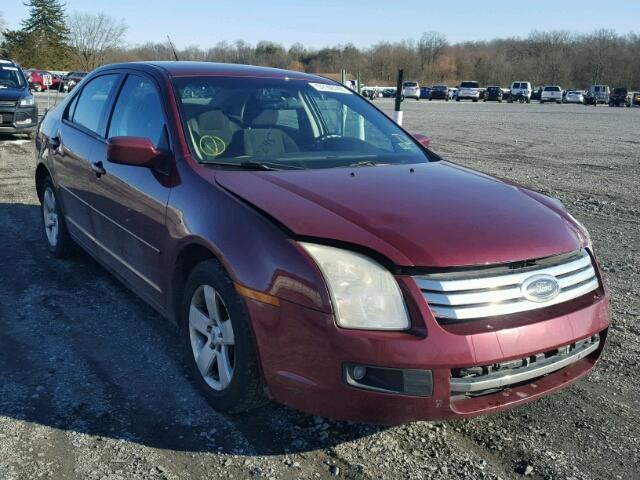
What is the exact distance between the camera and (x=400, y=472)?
8.46ft

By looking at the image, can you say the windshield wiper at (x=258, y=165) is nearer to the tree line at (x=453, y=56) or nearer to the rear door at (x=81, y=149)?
the rear door at (x=81, y=149)

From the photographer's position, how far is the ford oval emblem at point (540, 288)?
2.51m

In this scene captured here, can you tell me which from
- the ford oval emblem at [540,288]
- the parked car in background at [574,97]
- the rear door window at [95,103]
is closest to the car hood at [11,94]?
the rear door window at [95,103]

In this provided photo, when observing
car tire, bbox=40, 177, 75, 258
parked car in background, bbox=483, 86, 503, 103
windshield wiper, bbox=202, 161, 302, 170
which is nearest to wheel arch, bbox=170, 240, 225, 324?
windshield wiper, bbox=202, 161, 302, 170

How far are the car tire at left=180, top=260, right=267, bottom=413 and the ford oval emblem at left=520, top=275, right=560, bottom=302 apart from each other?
116 cm

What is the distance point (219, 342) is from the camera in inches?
115

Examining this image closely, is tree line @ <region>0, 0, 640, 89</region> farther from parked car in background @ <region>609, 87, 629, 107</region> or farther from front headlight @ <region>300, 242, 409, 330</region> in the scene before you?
front headlight @ <region>300, 242, 409, 330</region>

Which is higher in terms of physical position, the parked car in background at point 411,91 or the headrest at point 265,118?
the parked car in background at point 411,91

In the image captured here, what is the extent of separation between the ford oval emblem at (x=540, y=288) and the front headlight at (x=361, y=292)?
0.53m

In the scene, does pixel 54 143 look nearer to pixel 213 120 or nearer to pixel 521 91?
pixel 213 120

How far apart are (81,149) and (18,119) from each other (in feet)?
35.9

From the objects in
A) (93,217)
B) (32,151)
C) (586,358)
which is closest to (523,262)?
(586,358)

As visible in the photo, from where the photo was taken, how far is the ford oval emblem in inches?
98.7

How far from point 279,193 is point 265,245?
369 millimetres
